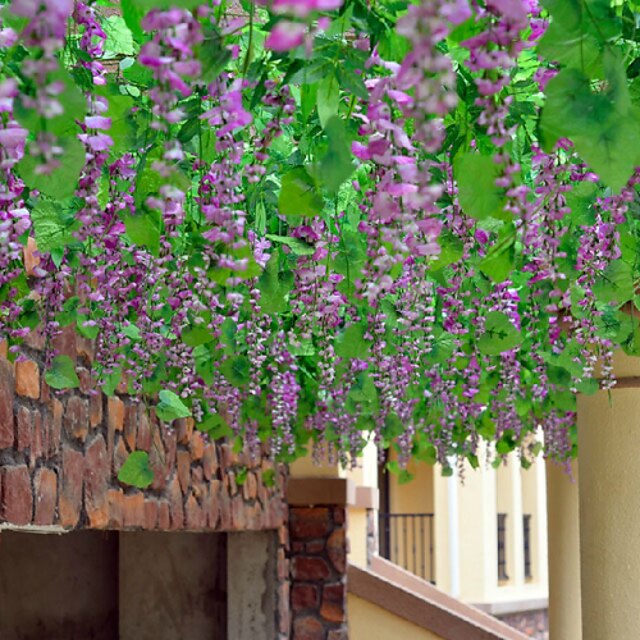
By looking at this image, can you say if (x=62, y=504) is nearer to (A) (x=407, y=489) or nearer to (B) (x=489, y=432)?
(B) (x=489, y=432)

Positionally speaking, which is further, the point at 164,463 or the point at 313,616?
the point at 313,616

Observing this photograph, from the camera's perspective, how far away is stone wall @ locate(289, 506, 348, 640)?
25.8ft

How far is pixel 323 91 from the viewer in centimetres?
174

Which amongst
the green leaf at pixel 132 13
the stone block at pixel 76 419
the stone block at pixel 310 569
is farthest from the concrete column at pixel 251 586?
the green leaf at pixel 132 13

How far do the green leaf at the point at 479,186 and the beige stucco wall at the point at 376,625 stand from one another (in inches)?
270

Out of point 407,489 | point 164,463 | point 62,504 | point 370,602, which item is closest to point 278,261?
Result: point 62,504

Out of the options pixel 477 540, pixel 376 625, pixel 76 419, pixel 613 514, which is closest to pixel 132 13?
pixel 76 419

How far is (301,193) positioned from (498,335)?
1308mm

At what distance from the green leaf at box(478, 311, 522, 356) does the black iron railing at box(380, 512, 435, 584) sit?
34.7 feet

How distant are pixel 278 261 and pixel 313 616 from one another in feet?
17.3

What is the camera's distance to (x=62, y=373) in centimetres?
339

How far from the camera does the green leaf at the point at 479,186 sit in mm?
1750

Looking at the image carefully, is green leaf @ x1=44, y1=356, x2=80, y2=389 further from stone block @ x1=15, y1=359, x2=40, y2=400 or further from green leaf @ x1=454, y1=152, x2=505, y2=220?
green leaf @ x1=454, y1=152, x2=505, y2=220

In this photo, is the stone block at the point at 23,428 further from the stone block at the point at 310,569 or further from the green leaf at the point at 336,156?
the stone block at the point at 310,569
